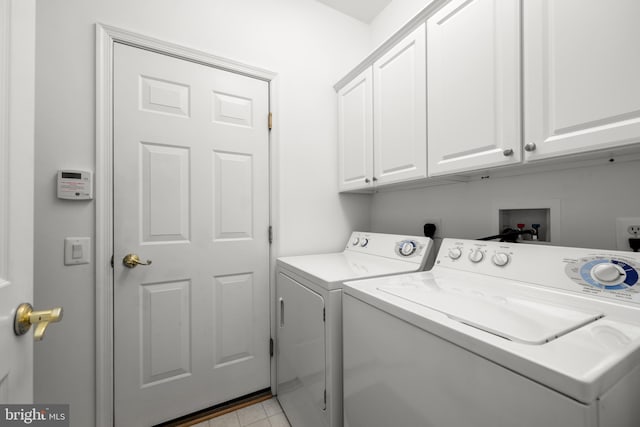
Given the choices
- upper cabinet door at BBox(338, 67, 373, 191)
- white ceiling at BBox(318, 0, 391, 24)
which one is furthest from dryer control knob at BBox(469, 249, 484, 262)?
white ceiling at BBox(318, 0, 391, 24)

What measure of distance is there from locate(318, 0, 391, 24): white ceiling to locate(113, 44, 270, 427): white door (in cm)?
95

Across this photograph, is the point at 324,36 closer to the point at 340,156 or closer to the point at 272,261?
the point at 340,156

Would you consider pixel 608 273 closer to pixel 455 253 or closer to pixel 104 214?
pixel 455 253

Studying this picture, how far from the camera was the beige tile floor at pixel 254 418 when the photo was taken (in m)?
1.49

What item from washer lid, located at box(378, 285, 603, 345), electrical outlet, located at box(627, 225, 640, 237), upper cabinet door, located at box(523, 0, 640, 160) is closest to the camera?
washer lid, located at box(378, 285, 603, 345)

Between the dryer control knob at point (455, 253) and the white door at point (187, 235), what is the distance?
1109mm

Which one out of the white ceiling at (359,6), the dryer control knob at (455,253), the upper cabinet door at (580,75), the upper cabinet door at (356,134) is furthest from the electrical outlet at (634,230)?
the white ceiling at (359,6)

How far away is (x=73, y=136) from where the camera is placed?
1.26 meters

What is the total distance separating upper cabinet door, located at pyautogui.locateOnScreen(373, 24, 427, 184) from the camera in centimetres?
133

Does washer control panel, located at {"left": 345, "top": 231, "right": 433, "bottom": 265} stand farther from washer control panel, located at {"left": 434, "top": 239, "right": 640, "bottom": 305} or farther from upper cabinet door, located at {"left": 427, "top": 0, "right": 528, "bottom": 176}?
upper cabinet door, located at {"left": 427, "top": 0, "right": 528, "bottom": 176}

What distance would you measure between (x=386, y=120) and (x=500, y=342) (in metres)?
1.28

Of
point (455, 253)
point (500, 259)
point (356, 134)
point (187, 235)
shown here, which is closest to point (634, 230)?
point (500, 259)

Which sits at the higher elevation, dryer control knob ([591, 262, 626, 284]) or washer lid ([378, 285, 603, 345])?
dryer control knob ([591, 262, 626, 284])

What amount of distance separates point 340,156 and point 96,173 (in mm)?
1454
